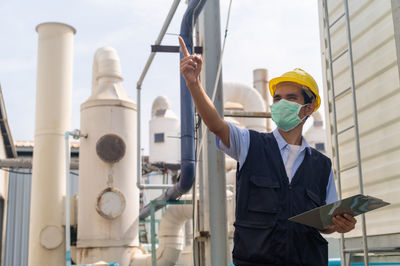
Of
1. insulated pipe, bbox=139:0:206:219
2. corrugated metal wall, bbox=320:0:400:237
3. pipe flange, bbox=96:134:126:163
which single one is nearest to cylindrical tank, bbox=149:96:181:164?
pipe flange, bbox=96:134:126:163

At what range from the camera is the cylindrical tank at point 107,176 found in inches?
451

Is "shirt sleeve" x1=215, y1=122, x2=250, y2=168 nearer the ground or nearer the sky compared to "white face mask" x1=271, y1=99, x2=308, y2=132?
nearer the ground

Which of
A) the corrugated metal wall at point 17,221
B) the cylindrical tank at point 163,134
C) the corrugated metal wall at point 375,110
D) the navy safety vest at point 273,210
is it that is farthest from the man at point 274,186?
the cylindrical tank at point 163,134

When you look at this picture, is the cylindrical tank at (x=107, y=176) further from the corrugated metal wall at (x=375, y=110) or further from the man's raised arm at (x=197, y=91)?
the man's raised arm at (x=197, y=91)

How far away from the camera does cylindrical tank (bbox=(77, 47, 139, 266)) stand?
451 inches

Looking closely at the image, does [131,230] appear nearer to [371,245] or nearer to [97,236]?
[97,236]

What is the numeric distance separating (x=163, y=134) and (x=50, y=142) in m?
9.30

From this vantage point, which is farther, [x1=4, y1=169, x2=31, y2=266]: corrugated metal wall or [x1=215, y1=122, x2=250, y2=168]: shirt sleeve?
[x1=4, y1=169, x2=31, y2=266]: corrugated metal wall

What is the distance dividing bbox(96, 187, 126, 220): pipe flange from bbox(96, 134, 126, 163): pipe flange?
666mm

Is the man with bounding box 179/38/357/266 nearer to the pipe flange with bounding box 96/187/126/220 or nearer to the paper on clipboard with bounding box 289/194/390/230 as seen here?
the paper on clipboard with bounding box 289/194/390/230

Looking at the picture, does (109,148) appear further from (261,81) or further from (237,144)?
(261,81)

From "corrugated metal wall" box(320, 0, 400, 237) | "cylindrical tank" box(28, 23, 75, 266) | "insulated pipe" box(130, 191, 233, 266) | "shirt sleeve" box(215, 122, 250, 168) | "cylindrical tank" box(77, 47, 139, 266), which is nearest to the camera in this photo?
"shirt sleeve" box(215, 122, 250, 168)

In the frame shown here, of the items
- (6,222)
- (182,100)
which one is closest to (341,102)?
(182,100)

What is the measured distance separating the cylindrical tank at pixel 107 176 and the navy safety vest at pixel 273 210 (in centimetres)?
933
